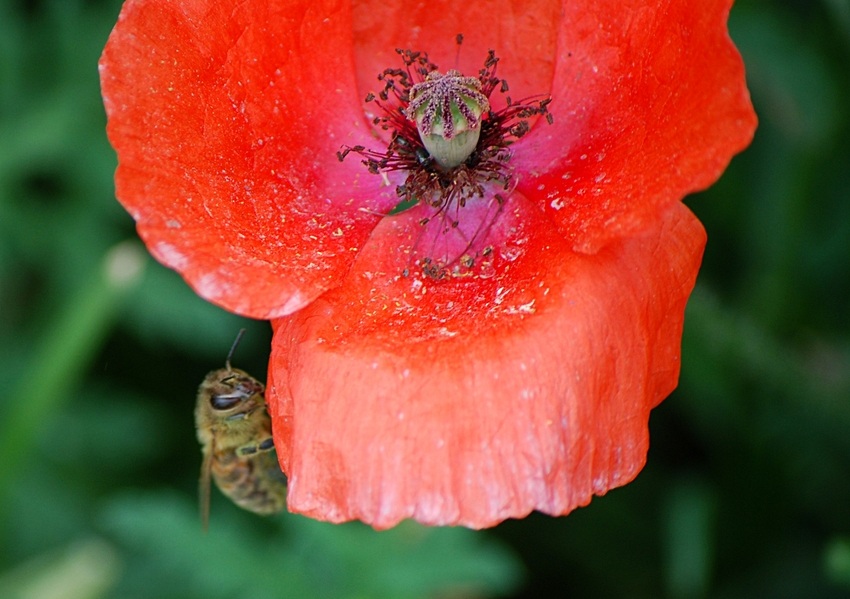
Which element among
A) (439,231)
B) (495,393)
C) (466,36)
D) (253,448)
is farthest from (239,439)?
(466,36)

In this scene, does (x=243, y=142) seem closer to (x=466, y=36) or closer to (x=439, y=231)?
(x=439, y=231)

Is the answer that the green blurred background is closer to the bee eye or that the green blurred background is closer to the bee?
the bee

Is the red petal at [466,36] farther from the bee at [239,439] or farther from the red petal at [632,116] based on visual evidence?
the bee at [239,439]

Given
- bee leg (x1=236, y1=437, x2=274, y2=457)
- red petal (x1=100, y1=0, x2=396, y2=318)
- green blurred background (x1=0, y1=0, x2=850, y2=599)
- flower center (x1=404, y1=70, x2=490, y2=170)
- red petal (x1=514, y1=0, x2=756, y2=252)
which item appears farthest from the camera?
green blurred background (x1=0, y1=0, x2=850, y2=599)

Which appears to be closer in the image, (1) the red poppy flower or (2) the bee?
(1) the red poppy flower

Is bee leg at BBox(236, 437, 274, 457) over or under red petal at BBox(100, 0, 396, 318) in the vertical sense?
under

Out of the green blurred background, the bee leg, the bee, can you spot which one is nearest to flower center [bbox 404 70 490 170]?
the bee
